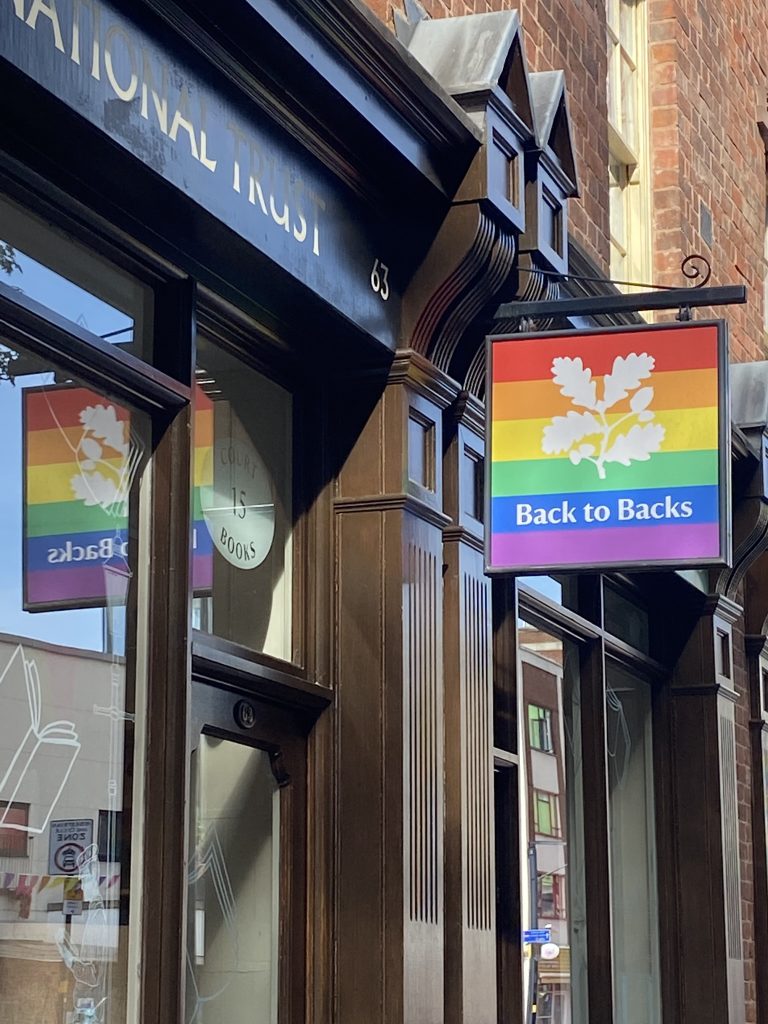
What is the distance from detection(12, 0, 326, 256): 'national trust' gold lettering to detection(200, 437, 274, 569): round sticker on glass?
0.69 m

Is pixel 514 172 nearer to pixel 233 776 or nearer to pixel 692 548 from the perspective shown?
pixel 692 548

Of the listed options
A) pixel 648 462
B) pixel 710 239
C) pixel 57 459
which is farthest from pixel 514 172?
pixel 710 239

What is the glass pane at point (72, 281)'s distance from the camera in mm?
4375

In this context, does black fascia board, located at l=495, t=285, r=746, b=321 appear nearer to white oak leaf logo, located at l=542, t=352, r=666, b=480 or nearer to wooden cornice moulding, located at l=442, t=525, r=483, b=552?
white oak leaf logo, located at l=542, t=352, r=666, b=480

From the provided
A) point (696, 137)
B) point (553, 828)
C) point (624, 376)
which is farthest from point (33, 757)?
point (696, 137)

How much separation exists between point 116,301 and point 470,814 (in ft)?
7.24

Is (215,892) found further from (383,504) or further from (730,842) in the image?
(730,842)

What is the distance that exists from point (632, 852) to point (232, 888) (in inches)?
164

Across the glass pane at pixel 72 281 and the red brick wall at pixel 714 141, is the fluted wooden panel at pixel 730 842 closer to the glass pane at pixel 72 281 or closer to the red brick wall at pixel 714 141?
the red brick wall at pixel 714 141

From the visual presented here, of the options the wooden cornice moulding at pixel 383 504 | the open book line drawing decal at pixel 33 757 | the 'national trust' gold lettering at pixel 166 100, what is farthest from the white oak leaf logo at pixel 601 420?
the open book line drawing decal at pixel 33 757

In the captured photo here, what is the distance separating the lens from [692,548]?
19.0 ft

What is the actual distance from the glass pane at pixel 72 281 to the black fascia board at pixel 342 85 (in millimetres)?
594

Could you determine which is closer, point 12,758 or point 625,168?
point 12,758

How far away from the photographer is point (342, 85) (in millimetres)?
5047
